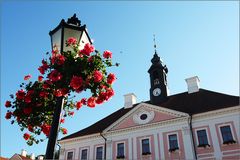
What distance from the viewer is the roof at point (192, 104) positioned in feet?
77.5

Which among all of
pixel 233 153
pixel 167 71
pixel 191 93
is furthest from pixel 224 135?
pixel 167 71

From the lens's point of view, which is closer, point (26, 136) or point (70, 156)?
point (26, 136)

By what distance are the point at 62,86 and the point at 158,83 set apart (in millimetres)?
25393

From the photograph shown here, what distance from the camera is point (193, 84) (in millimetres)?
29219

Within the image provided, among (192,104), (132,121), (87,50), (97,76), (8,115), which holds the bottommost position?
(8,115)

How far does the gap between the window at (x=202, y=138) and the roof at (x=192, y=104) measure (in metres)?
1.81

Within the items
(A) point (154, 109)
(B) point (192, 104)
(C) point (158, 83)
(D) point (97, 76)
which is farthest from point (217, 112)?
(D) point (97, 76)

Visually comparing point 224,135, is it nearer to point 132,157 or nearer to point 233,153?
point 233,153

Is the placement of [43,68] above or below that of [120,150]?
below

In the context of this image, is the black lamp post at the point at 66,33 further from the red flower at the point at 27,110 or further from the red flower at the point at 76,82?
the red flower at the point at 27,110

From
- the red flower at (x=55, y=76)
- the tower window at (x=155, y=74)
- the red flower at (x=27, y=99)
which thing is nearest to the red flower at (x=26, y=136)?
the red flower at (x=27, y=99)

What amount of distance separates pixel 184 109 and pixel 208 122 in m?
2.99

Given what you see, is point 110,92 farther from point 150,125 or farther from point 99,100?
point 150,125

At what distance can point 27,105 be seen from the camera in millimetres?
6035
